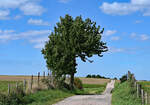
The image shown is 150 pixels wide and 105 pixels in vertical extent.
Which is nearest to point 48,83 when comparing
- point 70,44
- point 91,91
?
point 70,44

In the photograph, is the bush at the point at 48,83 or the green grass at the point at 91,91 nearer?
the bush at the point at 48,83

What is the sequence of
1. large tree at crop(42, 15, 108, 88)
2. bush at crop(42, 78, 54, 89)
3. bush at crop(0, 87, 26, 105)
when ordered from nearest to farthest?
bush at crop(0, 87, 26, 105) → bush at crop(42, 78, 54, 89) → large tree at crop(42, 15, 108, 88)

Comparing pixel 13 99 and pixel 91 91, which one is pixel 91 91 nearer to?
pixel 91 91

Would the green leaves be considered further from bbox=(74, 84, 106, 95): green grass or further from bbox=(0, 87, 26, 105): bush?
bbox=(0, 87, 26, 105): bush

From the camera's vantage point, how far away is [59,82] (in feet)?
139

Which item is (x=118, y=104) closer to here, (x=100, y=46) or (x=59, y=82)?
Answer: (x=59, y=82)

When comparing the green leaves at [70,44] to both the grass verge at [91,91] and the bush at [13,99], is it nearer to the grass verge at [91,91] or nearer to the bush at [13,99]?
the grass verge at [91,91]

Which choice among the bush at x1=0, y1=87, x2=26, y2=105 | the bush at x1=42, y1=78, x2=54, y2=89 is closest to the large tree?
the bush at x1=42, y1=78, x2=54, y2=89

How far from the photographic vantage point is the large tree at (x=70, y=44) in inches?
1885

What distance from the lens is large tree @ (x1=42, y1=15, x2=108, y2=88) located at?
47875 millimetres

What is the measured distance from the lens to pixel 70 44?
157ft

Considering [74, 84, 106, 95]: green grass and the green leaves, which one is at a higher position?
the green leaves

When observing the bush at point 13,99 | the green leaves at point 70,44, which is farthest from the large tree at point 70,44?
the bush at point 13,99

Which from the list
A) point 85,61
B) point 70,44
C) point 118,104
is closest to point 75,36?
point 70,44
